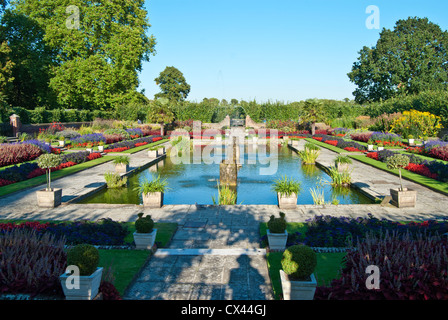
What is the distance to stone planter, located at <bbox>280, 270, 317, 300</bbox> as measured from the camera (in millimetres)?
4000

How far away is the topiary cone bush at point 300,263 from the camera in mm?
4012

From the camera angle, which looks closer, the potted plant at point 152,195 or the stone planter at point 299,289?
the stone planter at point 299,289

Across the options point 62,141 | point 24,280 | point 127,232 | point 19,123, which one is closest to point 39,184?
point 127,232

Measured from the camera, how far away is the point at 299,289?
4.02 metres

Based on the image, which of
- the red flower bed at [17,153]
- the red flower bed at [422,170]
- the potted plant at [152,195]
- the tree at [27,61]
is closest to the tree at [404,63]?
the red flower bed at [422,170]

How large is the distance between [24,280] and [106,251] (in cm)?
192

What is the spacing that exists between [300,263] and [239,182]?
9445 mm

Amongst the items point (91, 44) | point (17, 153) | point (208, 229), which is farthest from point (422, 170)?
point (91, 44)

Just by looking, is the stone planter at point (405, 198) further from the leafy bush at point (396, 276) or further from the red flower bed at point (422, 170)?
the leafy bush at point (396, 276)

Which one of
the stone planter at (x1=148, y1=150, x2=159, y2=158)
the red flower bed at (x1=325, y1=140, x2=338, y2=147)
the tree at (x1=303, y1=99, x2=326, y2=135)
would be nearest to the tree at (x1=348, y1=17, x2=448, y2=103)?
the tree at (x1=303, y1=99, x2=326, y2=135)

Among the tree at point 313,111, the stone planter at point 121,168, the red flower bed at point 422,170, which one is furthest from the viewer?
the tree at point 313,111

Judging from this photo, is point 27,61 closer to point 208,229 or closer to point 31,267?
point 208,229

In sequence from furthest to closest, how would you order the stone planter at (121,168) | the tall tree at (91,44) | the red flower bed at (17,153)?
1. the tall tree at (91,44)
2. the red flower bed at (17,153)
3. the stone planter at (121,168)

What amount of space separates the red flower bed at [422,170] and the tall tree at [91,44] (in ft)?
98.1
